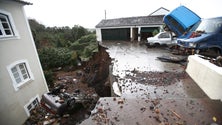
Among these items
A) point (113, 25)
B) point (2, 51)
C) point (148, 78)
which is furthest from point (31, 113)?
point (113, 25)

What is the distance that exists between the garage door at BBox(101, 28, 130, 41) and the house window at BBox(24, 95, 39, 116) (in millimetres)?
14021

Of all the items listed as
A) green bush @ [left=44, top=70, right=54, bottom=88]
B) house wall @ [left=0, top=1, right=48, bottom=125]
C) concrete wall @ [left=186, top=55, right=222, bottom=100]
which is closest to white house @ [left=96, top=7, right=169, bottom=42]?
green bush @ [left=44, top=70, right=54, bottom=88]

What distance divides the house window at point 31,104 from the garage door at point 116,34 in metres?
14.0

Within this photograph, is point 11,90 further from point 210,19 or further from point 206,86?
point 210,19

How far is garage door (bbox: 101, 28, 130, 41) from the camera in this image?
17.7 meters

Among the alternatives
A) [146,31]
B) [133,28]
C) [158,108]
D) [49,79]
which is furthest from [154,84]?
[133,28]

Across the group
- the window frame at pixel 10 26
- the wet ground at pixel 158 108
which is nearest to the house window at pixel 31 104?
the window frame at pixel 10 26

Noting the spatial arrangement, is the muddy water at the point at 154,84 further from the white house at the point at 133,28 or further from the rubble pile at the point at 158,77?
the white house at the point at 133,28

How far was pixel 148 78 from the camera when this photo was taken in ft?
15.0

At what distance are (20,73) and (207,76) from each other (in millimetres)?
8488

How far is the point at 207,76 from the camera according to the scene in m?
3.20

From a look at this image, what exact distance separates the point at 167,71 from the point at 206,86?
192cm

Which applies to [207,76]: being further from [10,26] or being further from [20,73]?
[10,26]

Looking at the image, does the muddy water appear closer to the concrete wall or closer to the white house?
the concrete wall
